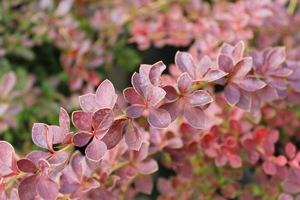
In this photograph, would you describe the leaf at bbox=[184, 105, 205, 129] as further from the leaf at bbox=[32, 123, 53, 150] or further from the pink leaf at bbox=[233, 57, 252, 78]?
the leaf at bbox=[32, 123, 53, 150]

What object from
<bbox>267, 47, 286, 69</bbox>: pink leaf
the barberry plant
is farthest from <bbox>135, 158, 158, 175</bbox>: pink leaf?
<bbox>267, 47, 286, 69</bbox>: pink leaf

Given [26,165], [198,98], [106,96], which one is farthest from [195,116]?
[26,165]

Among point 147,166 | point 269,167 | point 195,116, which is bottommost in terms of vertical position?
point 269,167

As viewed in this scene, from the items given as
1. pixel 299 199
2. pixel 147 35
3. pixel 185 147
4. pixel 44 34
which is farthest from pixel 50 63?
pixel 299 199

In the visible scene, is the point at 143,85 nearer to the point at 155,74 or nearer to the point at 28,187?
the point at 155,74

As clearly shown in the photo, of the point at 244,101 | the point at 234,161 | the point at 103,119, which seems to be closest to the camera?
the point at 103,119

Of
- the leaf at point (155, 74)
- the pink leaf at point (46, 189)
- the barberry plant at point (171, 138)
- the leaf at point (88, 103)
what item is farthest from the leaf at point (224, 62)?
the pink leaf at point (46, 189)
